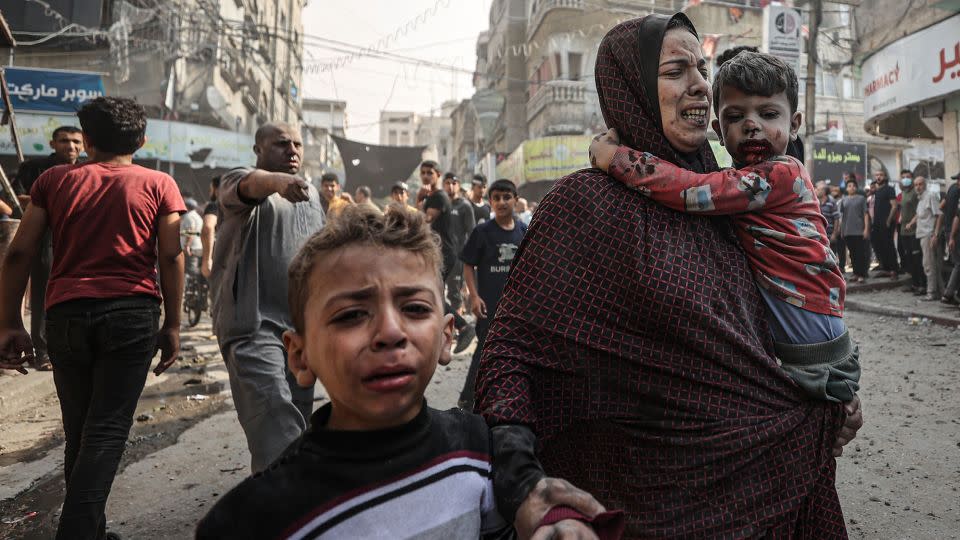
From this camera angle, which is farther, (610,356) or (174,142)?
(174,142)

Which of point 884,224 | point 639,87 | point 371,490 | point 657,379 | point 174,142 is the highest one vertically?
point 174,142

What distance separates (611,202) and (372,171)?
1906 centimetres

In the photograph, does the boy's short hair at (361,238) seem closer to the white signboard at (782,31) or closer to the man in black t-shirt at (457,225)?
the man in black t-shirt at (457,225)

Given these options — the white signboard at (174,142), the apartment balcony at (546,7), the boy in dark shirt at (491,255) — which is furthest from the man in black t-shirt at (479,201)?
the apartment balcony at (546,7)

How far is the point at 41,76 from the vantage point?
14.2 metres

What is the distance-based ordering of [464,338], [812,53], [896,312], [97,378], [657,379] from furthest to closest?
[812,53] < [896,312] < [464,338] < [97,378] < [657,379]

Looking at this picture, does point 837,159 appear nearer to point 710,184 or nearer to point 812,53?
point 812,53

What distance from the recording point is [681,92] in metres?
1.65

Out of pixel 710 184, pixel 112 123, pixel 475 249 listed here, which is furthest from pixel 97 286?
pixel 475 249

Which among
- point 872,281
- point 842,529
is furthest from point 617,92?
point 872,281

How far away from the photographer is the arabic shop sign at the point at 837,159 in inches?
928

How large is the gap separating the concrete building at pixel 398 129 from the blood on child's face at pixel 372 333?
332 ft

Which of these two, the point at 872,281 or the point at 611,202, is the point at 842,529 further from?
the point at 872,281

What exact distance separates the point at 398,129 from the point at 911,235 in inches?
3780
